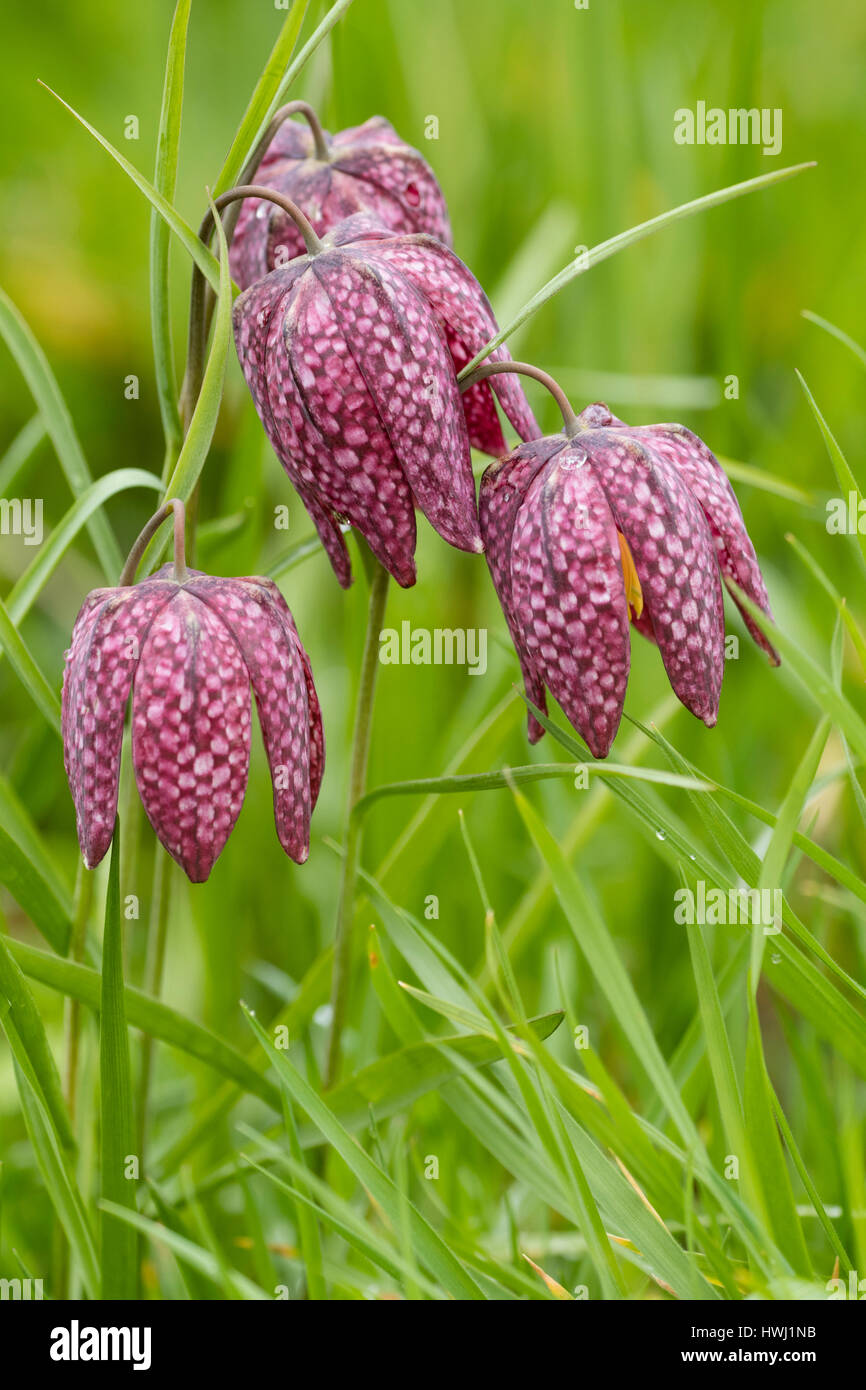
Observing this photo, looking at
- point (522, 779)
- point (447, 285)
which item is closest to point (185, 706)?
point (522, 779)

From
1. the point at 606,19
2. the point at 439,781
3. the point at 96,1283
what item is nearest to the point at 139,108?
the point at 606,19

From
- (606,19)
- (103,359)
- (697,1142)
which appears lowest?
(697,1142)

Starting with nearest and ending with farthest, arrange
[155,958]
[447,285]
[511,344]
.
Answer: [447,285], [155,958], [511,344]

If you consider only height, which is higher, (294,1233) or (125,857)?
(125,857)

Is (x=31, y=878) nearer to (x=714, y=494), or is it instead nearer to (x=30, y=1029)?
(x=30, y=1029)

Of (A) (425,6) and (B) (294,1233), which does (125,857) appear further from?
(A) (425,6)

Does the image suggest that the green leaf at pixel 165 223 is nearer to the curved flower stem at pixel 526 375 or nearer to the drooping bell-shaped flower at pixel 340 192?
the drooping bell-shaped flower at pixel 340 192

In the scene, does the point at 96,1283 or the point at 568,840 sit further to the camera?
the point at 568,840

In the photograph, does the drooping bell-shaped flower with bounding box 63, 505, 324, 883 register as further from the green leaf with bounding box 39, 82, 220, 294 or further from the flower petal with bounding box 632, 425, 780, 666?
the flower petal with bounding box 632, 425, 780, 666
